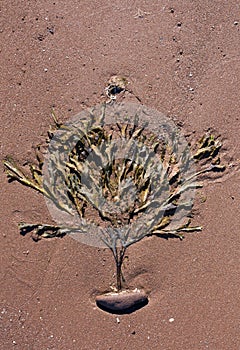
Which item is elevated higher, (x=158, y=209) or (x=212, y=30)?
(x=212, y=30)

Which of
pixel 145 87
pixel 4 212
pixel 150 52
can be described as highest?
pixel 150 52

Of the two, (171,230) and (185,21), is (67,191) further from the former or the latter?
(185,21)

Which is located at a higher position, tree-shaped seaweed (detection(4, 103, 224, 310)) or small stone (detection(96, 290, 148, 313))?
tree-shaped seaweed (detection(4, 103, 224, 310))

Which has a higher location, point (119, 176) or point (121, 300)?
point (119, 176)

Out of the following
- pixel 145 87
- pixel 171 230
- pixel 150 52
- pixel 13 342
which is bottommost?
pixel 13 342

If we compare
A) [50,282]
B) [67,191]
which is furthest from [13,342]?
[67,191]

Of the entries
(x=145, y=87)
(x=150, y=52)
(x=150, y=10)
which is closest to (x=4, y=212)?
(x=145, y=87)

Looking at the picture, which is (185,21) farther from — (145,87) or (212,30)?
(145,87)

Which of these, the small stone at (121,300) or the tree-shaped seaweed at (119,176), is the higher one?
the tree-shaped seaweed at (119,176)

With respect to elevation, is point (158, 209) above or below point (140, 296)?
above
